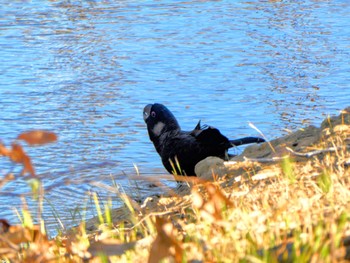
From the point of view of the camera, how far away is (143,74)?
1028 cm

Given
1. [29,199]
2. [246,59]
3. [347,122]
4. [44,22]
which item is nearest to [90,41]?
[44,22]

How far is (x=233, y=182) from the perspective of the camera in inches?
181

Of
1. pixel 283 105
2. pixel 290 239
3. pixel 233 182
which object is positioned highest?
pixel 290 239

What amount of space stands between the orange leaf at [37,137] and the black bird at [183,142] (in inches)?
153

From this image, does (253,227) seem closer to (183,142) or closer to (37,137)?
(37,137)

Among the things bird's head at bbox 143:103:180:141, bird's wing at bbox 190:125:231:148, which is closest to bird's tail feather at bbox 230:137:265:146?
bird's wing at bbox 190:125:231:148

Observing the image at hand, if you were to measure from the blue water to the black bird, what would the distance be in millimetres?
290

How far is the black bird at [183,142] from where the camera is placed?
674 cm

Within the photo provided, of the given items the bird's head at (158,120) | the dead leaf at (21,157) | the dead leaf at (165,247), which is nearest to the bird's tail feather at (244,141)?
the bird's head at (158,120)

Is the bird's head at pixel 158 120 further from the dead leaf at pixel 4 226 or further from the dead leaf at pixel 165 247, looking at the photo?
the dead leaf at pixel 165 247

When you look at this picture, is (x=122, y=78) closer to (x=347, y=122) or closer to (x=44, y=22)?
(x=44, y=22)

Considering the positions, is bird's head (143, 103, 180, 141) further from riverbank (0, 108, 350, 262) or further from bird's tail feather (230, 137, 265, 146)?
A: riverbank (0, 108, 350, 262)

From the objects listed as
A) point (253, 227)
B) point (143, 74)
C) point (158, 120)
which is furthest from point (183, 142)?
point (253, 227)

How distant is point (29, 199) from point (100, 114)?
247 centimetres
